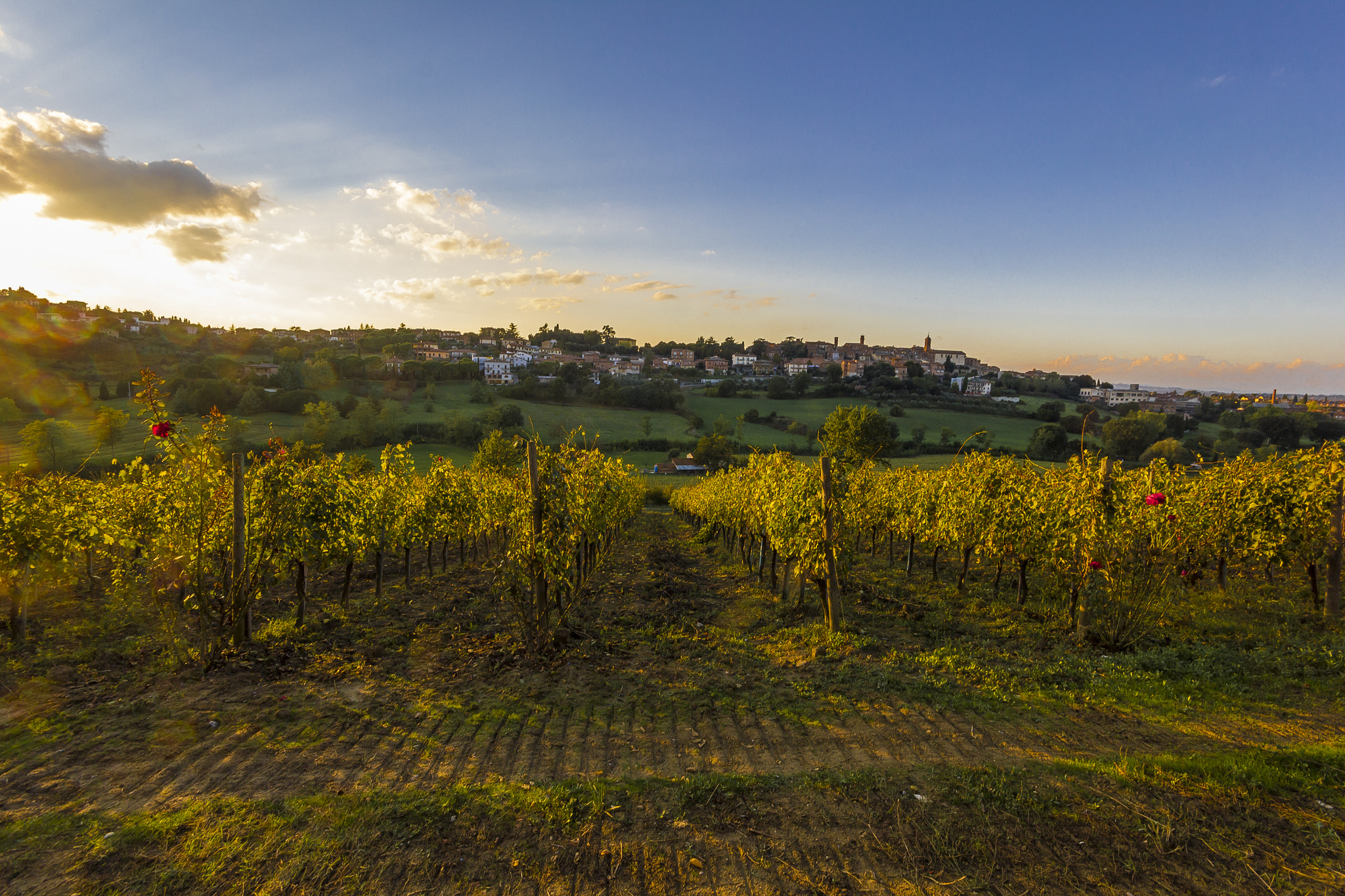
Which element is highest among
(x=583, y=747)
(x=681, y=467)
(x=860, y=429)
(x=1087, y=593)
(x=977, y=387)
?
(x=977, y=387)

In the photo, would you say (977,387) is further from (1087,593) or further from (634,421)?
(1087,593)

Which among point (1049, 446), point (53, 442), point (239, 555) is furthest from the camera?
point (1049, 446)

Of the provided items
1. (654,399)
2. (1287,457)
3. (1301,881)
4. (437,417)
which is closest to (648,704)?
(1301,881)

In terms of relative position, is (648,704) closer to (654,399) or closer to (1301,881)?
(1301,881)

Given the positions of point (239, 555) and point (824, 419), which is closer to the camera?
point (239, 555)

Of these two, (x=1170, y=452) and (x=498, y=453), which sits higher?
(x=1170, y=452)

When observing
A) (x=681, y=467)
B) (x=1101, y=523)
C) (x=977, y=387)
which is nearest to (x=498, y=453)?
(x=681, y=467)
